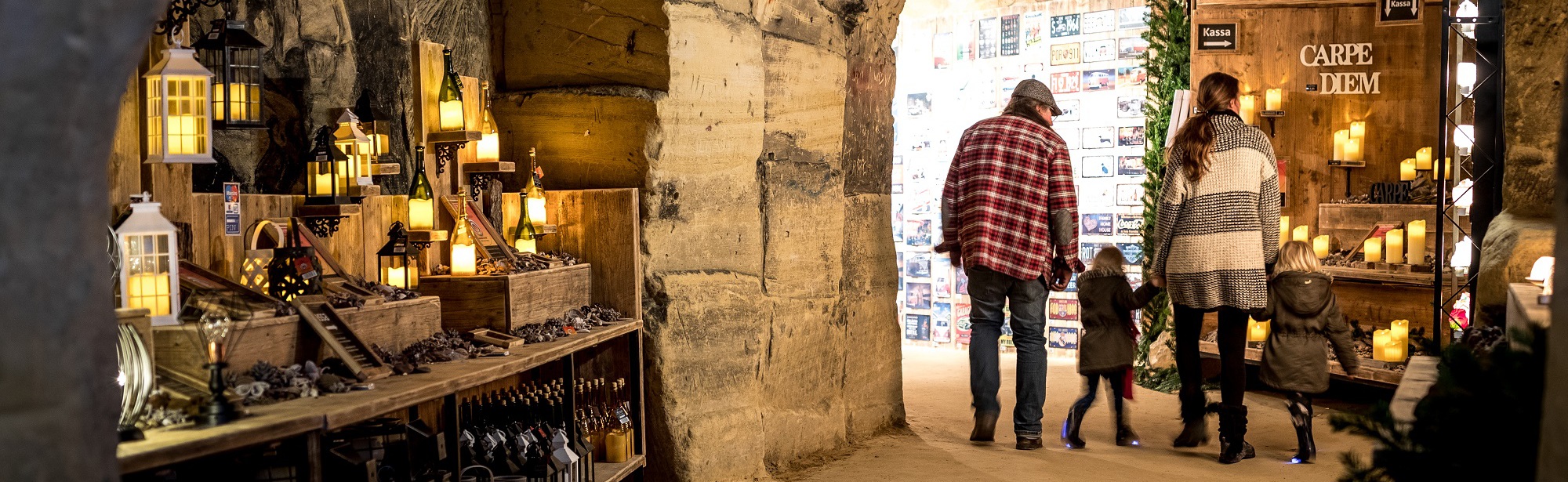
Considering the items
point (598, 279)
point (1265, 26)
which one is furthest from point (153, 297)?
point (1265, 26)

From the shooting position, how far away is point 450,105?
12.3 ft

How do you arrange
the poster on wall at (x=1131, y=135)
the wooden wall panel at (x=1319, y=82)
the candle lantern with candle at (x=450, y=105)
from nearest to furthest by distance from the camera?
the candle lantern with candle at (x=450, y=105) → the wooden wall panel at (x=1319, y=82) → the poster on wall at (x=1131, y=135)

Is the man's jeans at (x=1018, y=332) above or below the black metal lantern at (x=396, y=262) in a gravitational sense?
below

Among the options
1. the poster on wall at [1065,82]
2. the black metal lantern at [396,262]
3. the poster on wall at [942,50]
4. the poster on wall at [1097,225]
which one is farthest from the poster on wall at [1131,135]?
the black metal lantern at [396,262]

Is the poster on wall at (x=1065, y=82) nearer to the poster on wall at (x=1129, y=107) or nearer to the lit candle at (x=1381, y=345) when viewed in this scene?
the poster on wall at (x=1129, y=107)

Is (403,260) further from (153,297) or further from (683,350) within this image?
(683,350)

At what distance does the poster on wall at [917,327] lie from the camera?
33.7 feet

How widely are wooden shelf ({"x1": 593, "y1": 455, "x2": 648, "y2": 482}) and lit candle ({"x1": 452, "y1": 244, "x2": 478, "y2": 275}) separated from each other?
2.62ft

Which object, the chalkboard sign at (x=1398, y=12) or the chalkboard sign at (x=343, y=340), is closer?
the chalkboard sign at (x=343, y=340)

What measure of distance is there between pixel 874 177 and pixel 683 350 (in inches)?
77.0

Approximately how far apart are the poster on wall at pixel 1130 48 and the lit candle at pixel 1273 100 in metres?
1.37

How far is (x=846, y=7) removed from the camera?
5.72 meters

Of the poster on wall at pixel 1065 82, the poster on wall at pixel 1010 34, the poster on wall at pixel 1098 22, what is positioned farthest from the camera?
the poster on wall at pixel 1010 34

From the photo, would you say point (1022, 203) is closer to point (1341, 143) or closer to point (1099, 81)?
point (1341, 143)
